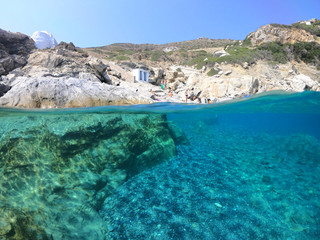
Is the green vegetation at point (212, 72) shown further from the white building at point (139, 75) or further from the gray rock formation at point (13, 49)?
the gray rock formation at point (13, 49)

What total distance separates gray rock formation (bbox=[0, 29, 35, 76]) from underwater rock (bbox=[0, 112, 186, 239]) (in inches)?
593

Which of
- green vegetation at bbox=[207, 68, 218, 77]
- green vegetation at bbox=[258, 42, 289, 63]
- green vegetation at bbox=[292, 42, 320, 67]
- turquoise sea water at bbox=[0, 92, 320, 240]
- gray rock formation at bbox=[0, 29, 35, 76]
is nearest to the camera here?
turquoise sea water at bbox=[0, 92, 320, 240]

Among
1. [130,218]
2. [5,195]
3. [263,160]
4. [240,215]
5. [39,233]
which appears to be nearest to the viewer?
[39,233]

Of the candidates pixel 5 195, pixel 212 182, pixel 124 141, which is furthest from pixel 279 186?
pixel 5 195

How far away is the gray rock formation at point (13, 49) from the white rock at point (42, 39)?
16123 mm

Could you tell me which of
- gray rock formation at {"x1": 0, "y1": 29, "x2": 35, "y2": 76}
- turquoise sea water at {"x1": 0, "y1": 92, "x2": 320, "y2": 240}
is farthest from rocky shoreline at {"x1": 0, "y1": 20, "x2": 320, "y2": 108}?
turquoise sea water at {"x1": 0, "y1": 92, "x2": 320, "y2": 240}

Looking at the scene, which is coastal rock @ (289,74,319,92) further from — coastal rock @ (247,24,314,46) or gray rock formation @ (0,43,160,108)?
gray rock formation @ (0,43,160,108)

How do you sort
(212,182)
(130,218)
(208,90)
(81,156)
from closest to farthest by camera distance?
(130,218) < (81,156) < (212,182) < (208,90)

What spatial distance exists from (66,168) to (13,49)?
23.0 metres

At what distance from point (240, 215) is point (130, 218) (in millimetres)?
3159

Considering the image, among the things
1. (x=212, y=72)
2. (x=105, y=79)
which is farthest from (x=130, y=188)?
(x=212, y=72)

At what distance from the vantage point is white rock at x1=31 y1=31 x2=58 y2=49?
35.6 meters

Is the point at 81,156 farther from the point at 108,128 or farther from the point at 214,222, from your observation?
the point at 214,222

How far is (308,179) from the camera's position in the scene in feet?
23.7
